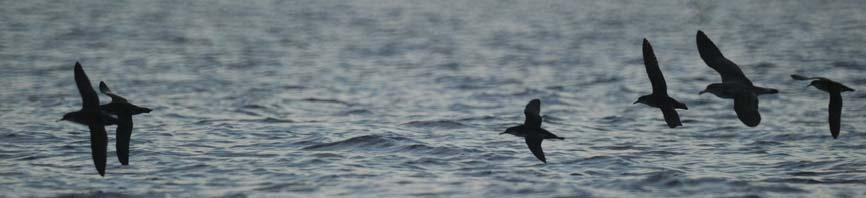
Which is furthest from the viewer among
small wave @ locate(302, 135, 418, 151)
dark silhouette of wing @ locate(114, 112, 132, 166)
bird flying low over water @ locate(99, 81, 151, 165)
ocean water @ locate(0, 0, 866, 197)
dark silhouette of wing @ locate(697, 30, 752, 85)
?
small wave @ locate(302, 135, 418, 151)

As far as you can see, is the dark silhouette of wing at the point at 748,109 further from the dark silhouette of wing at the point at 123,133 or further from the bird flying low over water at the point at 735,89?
the dark silhouette of wing at the point at 123,133

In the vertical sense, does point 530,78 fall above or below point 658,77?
below

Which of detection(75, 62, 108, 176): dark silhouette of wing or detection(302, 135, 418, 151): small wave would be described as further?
detection(302, 135, 418, 151): small wave

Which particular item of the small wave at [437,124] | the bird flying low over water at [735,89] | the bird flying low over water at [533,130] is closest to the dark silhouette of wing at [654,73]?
the bird flying low over water at [735,89]

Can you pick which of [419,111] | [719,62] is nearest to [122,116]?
[719,62]

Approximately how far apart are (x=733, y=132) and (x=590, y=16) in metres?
37.0

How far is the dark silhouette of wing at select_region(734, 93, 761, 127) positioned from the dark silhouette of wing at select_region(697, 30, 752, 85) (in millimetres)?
437

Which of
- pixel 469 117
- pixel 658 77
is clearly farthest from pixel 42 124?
pixel 658 77

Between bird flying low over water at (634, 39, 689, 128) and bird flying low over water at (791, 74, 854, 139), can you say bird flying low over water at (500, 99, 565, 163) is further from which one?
bird flying low over water at (791, 74, 854, 139)

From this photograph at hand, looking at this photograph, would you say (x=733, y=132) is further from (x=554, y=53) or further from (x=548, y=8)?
(x=548, y=8)

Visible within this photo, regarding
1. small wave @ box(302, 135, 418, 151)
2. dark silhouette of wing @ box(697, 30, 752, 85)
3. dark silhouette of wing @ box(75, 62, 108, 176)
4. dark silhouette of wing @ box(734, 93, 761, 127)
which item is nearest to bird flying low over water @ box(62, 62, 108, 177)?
dark silhouette of wing @ box(75, 62, 108, 176)

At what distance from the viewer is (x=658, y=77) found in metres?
Answer: 11.8

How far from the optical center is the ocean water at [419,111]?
13.9m

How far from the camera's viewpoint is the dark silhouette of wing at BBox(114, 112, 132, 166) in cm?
1242
